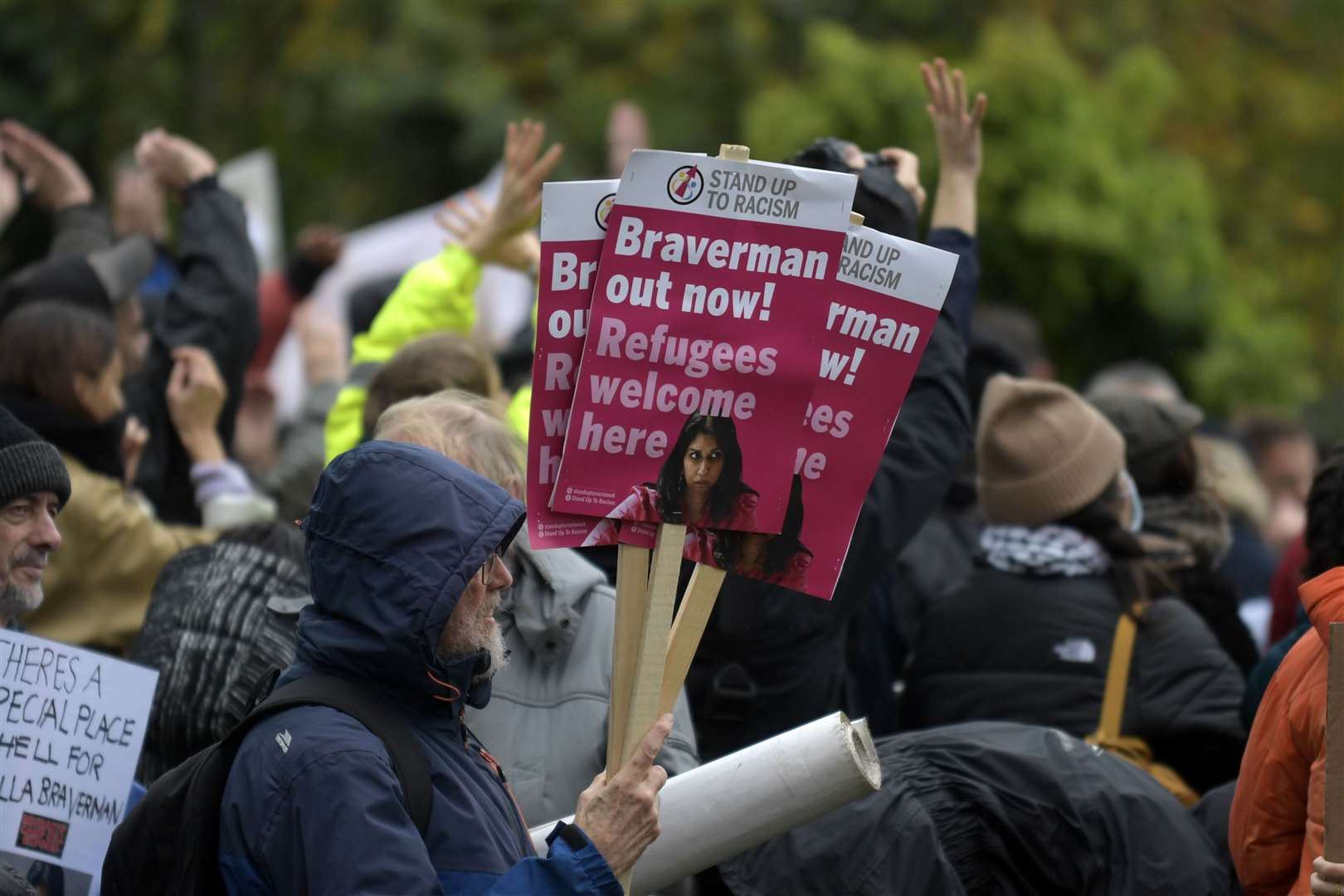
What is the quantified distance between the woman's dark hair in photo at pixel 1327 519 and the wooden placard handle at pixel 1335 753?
24.2 inches

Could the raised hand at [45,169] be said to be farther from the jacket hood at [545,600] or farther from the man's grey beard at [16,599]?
the jacket hood at [545,600]

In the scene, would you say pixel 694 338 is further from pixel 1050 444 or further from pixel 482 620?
pixel 1050 444

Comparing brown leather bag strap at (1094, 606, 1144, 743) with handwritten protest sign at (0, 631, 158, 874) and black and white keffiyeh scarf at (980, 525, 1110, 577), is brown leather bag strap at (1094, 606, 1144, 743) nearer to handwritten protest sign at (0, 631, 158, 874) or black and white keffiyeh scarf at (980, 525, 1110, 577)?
black and white keffiyeh scarf at (980, 525, 1110, 577)

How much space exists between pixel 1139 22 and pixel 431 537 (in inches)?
460

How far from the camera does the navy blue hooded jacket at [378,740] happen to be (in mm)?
2342

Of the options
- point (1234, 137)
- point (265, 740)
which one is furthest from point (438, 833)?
point (1234, 137)

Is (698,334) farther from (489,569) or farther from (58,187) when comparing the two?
(58,187)

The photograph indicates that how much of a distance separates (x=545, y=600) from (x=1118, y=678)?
1.46 metres

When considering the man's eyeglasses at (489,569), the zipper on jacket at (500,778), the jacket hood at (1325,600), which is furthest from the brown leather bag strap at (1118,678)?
the man's eyeglasses at (489,569)

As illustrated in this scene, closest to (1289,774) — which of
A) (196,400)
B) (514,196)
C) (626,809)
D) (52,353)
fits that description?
(626,809)

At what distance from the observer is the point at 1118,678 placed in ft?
13.1

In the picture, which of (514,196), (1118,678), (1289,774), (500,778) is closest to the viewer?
(500,778)

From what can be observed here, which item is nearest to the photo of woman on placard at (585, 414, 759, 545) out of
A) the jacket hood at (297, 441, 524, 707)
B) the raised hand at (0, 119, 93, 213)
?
the jacket hood at (297, 441, 524, 707)

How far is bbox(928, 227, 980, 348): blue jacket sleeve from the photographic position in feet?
13.1
